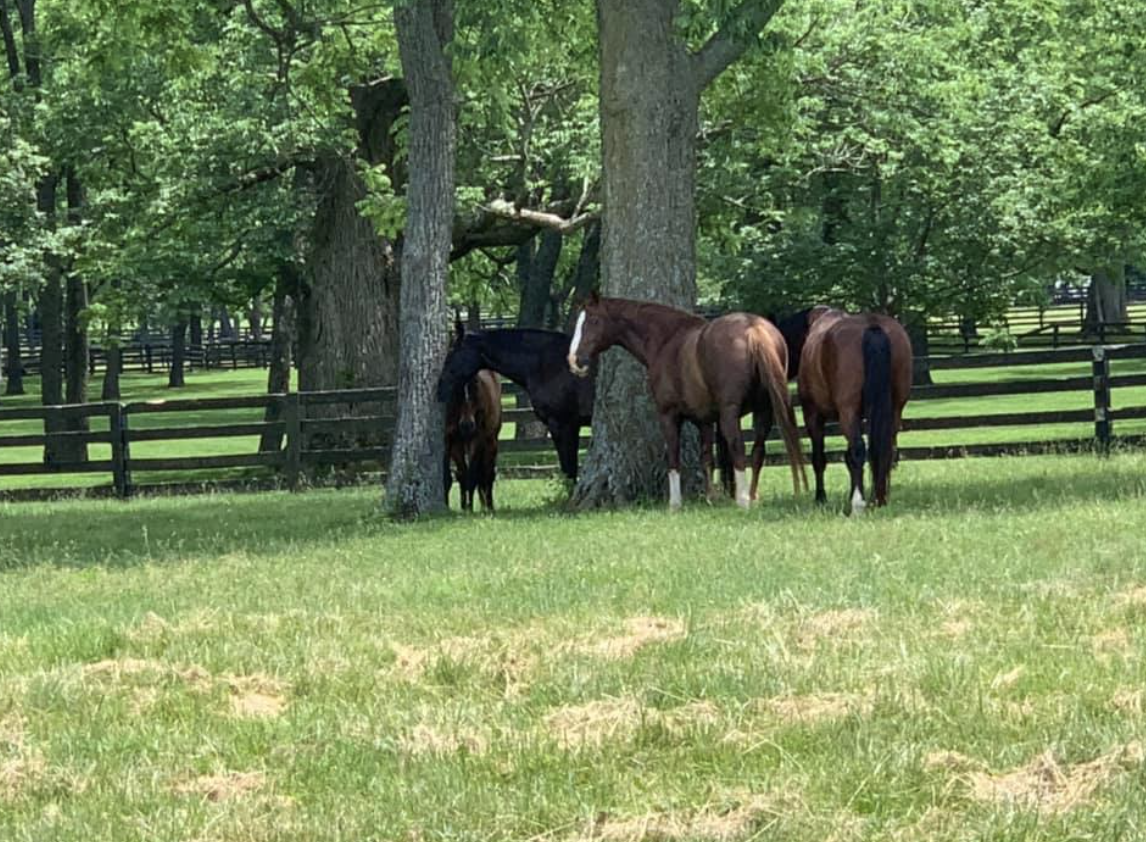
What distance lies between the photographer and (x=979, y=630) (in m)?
7.09

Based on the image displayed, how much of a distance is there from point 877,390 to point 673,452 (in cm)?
238

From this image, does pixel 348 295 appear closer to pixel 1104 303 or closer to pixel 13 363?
pixel 13 363

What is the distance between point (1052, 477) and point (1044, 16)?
10855 mm

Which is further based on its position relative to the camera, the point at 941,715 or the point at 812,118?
the point at 812,118

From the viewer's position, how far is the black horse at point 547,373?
54.6 feet

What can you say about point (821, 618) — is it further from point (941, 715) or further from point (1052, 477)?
point (1052, 477)

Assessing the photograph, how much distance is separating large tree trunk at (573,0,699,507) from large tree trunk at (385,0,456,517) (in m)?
1.45

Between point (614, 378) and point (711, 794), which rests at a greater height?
point (614, 378)

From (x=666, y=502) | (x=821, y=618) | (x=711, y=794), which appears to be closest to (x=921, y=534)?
(x=821, y=618)

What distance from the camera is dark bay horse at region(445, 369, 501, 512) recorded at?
16609mm

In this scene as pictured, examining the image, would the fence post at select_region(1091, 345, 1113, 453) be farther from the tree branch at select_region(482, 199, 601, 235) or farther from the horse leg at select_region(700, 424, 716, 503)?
the tree branch at select_region(482, 199, 601, 235)

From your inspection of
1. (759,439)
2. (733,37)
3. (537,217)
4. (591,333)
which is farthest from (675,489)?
(537,217)

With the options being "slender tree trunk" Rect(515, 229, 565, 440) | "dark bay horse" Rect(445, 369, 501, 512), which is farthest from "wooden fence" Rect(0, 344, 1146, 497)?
"dark bay horse" Rect(445, 369, 501, 512)

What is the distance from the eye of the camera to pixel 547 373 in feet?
54.7
